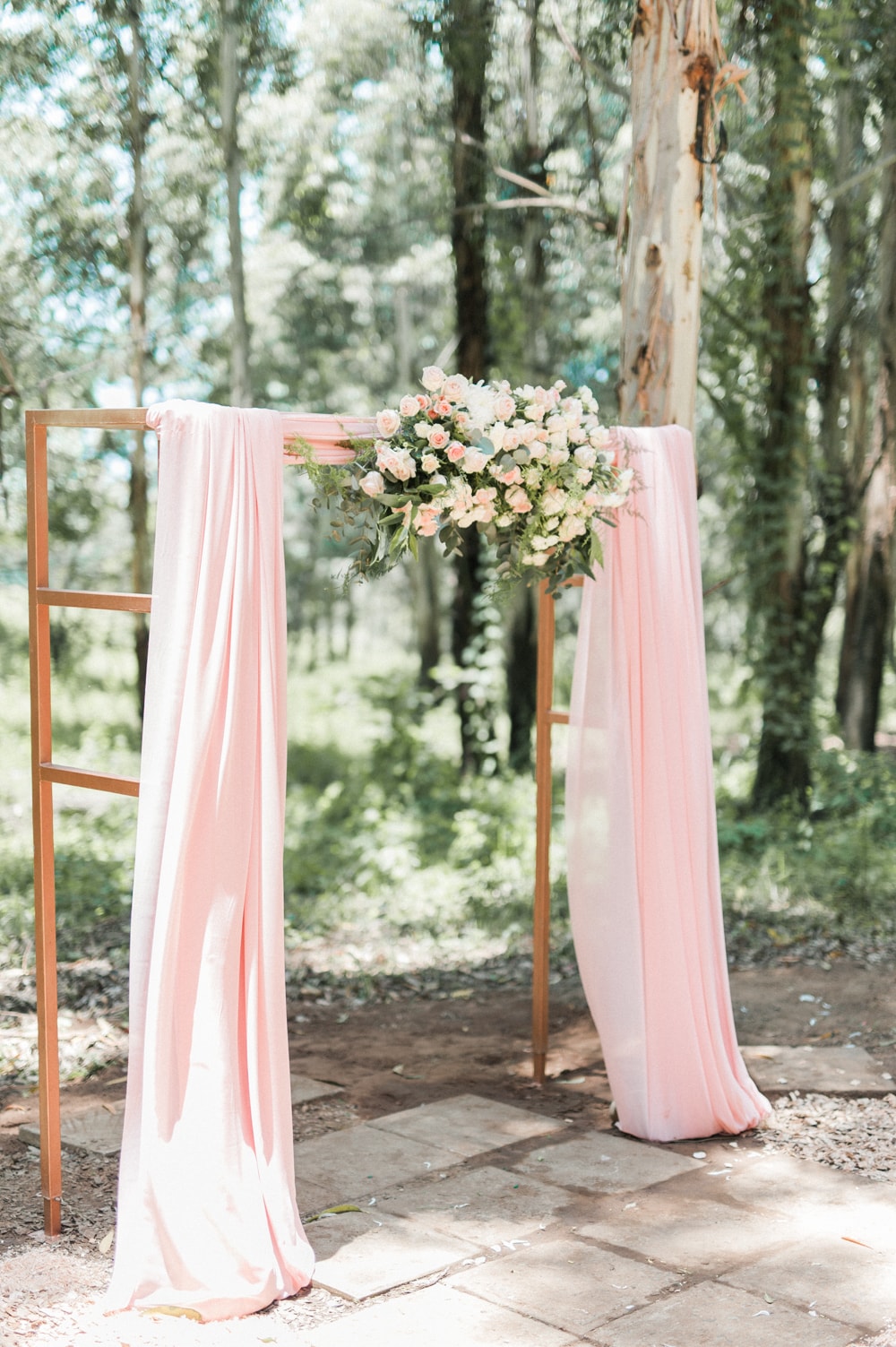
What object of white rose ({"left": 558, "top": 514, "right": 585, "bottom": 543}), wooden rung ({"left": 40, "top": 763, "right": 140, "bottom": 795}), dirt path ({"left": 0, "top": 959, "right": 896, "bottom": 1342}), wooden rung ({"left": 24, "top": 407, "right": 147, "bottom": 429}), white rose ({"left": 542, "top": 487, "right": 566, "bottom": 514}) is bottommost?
dirt path ({"left": 0, "top": 959, "right": 896, "bottom": 1342})

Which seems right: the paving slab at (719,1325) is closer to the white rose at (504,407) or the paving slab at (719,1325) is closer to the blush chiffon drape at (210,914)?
the blush chiffon drape at (210,914)

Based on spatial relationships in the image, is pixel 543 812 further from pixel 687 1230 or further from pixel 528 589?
pixel 528 589

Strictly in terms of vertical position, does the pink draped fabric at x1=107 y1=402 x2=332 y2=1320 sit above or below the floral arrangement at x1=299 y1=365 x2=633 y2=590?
below

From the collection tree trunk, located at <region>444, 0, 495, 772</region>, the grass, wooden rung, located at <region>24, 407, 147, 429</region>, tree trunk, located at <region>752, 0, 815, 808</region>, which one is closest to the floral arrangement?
wooden rung, located at <region>24, 407, 147, 429</region>

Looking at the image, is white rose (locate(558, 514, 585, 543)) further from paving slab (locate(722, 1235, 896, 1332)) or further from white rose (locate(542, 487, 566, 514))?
paving slab (locate(722, 1235, 896, 1332))

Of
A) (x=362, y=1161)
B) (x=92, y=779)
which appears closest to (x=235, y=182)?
(x=92, y=779)

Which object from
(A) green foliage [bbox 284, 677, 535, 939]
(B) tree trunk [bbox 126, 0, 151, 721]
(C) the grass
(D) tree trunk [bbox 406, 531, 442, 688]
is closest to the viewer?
(C) the grass

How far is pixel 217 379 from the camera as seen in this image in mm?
10180

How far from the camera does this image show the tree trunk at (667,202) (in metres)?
4.51

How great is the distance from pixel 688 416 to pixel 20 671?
8.03m

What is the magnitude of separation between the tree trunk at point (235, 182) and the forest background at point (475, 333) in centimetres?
2

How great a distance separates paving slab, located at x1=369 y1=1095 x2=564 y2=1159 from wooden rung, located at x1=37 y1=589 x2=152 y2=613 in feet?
6.13

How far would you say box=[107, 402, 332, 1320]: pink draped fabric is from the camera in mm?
2855

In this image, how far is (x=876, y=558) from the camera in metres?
8.45
